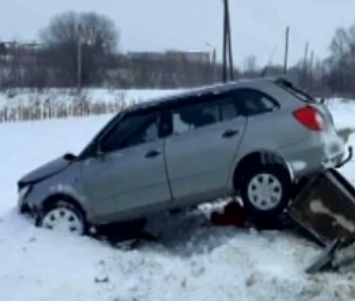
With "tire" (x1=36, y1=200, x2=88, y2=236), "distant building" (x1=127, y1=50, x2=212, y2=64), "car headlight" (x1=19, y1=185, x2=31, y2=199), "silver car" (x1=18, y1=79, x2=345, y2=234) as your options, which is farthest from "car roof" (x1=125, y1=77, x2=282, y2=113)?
"distant building" (x1=127, y1=50, x2=212, y2=64)

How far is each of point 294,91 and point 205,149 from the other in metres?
1.32

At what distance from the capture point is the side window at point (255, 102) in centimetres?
958

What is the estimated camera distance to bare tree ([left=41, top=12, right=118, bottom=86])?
76.0m

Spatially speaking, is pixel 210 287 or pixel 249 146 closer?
pixel 210 287

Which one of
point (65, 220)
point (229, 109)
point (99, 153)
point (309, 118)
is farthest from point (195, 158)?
point (65, 220)

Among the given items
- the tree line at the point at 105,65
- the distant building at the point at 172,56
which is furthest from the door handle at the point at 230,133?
the distant building at the point at 172,56

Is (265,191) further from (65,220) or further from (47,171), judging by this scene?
(47,171)

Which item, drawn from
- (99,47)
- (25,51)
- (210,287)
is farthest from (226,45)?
(99,47)

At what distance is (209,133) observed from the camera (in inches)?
376

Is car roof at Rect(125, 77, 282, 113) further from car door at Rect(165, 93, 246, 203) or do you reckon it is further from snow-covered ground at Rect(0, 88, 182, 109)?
snow-covered ground at Rect(0, 88, 182, 109)

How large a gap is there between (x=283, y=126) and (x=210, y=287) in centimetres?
241

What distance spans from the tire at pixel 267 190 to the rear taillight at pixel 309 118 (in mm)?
559

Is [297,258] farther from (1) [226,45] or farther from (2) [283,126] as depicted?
(1) [226,45]

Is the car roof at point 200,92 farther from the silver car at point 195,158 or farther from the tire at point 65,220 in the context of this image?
the tire at point 65,220
